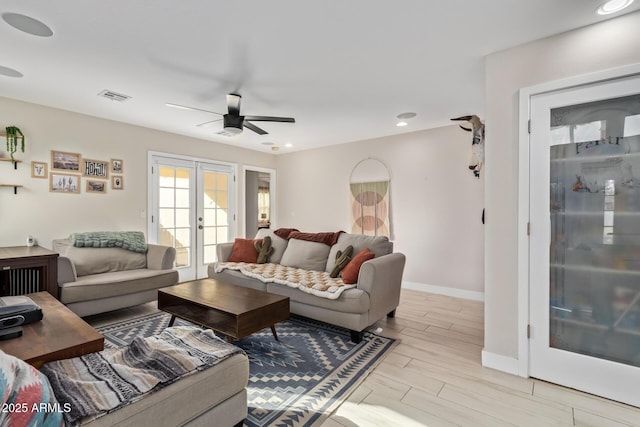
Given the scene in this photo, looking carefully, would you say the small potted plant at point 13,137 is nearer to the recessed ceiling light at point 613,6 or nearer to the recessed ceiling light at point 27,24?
the recessed ceiling light at point 27,24

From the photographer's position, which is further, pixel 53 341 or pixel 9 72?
pixel 9 72

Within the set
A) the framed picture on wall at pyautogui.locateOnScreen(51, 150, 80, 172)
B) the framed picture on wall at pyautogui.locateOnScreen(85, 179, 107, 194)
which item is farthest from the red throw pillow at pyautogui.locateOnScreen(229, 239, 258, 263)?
the framed picture on wall at pyautogui.locateOnScreen(51, 150, 80, 172)

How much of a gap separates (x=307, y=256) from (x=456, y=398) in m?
2.28

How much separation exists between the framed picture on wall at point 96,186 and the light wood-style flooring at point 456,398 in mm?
4093

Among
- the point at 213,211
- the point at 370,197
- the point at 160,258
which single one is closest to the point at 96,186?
the point at 160,258

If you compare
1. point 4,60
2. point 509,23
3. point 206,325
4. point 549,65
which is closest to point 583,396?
point 549,65

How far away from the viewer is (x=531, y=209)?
2232mm

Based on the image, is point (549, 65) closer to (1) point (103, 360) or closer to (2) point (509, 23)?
(2) point (509, 23)

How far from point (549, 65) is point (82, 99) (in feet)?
14.7

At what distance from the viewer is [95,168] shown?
407 centimetres

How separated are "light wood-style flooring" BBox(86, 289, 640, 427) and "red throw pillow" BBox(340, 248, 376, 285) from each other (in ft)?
2.39

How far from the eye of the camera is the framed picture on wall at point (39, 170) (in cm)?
358

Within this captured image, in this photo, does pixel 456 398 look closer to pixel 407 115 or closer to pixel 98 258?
pixel 407 115

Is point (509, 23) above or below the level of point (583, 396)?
above
